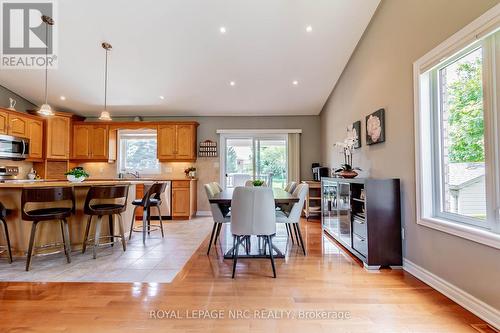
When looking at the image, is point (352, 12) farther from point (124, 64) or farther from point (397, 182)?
point (124, 64)

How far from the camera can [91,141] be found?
5910 mm

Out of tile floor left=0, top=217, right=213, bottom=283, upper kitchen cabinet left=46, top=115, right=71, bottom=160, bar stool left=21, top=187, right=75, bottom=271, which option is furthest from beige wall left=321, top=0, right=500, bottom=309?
upper kitchen cabinet left=46, top=115, right=71, bottom=160

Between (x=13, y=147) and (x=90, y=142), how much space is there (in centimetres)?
138

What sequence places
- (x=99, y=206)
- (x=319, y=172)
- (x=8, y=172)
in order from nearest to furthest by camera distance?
(x=99, y=206), (x=8, y=172), (x=319, y=172)

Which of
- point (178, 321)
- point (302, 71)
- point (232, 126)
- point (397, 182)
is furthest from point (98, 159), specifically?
point (397, 182)

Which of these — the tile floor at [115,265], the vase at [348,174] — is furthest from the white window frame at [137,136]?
the vase at [348,174]

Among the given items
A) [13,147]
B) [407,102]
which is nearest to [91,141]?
[13,147]

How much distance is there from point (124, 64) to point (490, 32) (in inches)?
183

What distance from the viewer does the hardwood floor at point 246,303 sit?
1.70m

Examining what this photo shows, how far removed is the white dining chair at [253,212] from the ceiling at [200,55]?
241 centimetres

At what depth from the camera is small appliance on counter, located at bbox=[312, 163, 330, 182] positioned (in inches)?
218

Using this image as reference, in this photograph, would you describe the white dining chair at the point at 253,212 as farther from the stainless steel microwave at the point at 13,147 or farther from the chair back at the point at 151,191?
the stainless steel microwave at the point at 13,147

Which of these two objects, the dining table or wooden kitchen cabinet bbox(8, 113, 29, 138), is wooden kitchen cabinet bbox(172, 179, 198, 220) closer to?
the dining table

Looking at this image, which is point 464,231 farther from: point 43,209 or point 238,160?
point 238,160
